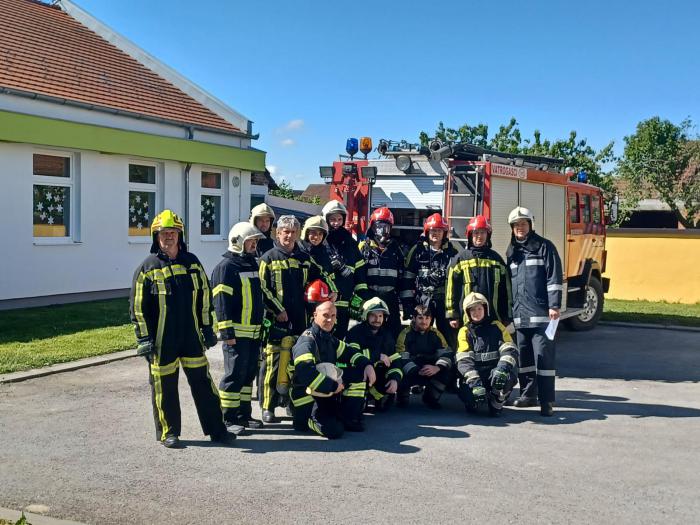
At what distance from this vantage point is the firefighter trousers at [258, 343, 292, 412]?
22.1 ft

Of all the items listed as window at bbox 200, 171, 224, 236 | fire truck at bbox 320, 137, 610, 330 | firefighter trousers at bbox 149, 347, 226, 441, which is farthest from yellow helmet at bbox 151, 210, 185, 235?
window at bbox 200, 171, 224, 236

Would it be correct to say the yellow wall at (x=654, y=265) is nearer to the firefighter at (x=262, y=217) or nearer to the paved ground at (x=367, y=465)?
the paved ground at (x=367, y=465)

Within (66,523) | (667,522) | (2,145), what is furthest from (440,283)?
(2,145)

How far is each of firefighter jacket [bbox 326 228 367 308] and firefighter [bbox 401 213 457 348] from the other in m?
0.62

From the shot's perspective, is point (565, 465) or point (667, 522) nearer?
point (667, 522)

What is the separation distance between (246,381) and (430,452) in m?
1.69

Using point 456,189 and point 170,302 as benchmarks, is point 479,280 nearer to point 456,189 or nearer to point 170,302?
point 456,189

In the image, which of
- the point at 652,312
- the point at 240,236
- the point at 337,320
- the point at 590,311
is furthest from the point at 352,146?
the point at 652,312

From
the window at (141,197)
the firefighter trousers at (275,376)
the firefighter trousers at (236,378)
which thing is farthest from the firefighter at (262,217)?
the window at (141,197)

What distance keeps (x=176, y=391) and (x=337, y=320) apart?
1920 millimetres

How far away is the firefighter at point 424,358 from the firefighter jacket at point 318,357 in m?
0.72

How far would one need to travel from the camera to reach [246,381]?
21.1ft

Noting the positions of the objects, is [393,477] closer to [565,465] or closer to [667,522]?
[565,465]

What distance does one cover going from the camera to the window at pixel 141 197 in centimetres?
1559
